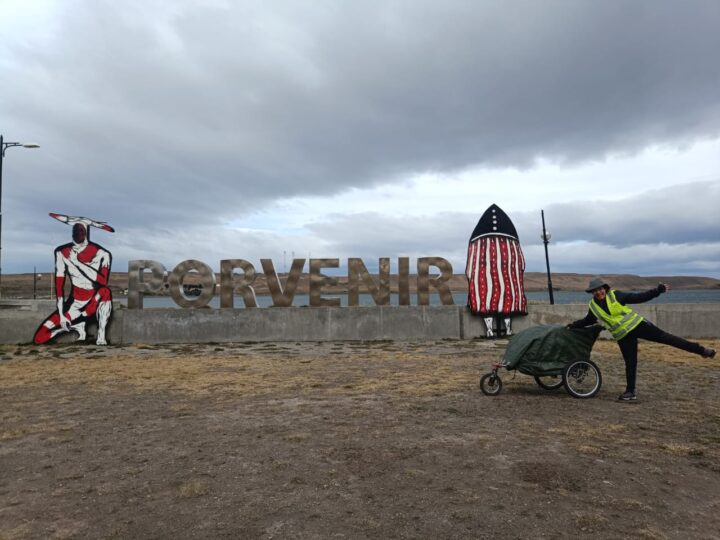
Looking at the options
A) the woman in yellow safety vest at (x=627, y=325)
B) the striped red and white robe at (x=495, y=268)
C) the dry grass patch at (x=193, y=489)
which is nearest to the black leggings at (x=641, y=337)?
the woman in yellow safety vest at (x=627, y=325)

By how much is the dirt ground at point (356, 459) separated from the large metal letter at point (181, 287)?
728cm

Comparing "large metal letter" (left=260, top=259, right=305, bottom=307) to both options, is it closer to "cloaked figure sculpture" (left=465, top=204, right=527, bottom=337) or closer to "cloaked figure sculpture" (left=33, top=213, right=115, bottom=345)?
"cloaked figure sculpture" (left=33, top=213, right=115, bottom=345)

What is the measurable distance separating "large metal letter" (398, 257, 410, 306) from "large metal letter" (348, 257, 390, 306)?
1.58ft

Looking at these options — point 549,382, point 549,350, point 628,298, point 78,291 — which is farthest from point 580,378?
point 78,291

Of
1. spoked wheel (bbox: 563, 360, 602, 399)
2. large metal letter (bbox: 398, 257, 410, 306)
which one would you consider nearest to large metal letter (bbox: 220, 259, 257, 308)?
large metal letter (bbox: 398, 257, 410, 306)

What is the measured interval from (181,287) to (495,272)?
1054 centimetres

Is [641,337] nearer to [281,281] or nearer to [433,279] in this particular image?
[433,279]

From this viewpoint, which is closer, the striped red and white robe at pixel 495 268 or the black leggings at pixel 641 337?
the black leggings at pixel 641 337

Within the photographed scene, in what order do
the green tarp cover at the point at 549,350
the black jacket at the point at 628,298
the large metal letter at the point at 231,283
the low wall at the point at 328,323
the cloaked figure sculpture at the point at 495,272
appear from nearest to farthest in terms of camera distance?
1. the black jacket at the point at 628,298
2. the green tarp cover at the point at 549,350
3. the low wall at the point at 328,323
4. the cloaked figure sculpture at the point at 495,272
5. the large metal letter at the point at 231,283

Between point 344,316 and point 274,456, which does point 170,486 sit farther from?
point 344,316

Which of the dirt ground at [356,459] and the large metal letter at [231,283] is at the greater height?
the large metal letter at [231,283]

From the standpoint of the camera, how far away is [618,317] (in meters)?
7.57

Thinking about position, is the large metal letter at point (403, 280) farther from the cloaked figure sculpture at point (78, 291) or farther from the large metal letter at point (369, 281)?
the cloaked figure sculpture at point (78, 291)

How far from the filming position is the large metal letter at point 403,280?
1766 cm
